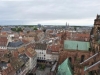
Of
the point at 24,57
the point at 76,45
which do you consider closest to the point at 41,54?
the point at 24,57

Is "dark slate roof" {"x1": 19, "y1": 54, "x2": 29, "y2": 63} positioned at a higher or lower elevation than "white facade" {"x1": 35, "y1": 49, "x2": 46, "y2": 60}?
higher

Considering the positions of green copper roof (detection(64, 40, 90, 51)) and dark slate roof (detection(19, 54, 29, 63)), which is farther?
dark slate roof (detection(19, 54, 29, 63))

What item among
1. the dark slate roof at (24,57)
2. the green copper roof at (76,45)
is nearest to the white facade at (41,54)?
the dark slate roof at (24,57)

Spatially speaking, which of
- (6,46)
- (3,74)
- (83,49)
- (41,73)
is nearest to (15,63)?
(3,74)

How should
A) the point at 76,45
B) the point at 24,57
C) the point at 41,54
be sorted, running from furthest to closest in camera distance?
the point at 41,54 → the point at 24,57 → the point at 76,45

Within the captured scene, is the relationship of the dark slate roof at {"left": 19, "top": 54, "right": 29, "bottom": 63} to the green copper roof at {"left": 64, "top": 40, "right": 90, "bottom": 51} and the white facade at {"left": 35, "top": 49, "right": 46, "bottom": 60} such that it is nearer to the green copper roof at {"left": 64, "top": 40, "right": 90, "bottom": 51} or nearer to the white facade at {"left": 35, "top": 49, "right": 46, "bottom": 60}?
the green copper roof at {"left": 64, "top": 40, "right": 90, "bottom": 51}

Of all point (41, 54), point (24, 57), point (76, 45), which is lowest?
point (41, 54)

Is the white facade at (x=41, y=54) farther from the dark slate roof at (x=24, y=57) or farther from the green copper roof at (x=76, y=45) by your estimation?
the green copper roof at (x=76, y=45)

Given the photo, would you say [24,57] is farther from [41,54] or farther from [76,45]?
[76,45]

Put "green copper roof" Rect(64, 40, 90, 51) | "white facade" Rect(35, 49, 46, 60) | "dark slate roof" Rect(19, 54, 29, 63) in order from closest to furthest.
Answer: "green copper roof" Rect(64, 40, 90, 51), "dark slate roof" Rect(19, 54, 29, 63), "white facade" Rect(35, 49, 46, 60)

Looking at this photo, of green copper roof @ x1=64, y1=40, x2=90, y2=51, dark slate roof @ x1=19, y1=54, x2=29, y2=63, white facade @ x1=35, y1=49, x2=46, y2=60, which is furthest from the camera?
white facade @ x1=35, y1=49, x2=46, y2=60

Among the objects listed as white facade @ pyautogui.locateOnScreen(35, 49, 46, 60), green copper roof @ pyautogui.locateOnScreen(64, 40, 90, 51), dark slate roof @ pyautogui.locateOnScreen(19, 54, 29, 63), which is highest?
green copper roof @ pyautogui.locateOnScreen(64, 40, 90, 51)

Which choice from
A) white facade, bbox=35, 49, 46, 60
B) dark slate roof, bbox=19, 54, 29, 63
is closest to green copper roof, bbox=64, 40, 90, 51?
dark slate roof, bbox=19, 54, 29, 63
